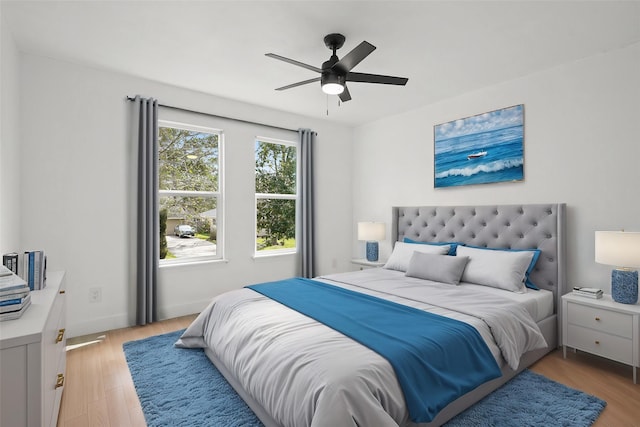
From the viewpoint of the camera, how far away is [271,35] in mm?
2541

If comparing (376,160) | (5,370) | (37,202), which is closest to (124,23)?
(37,202)

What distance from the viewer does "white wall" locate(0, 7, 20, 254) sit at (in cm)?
229

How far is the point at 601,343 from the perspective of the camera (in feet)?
8.09

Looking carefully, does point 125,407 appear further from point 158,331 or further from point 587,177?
point 587,177

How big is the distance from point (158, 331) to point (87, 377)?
0.86 meters

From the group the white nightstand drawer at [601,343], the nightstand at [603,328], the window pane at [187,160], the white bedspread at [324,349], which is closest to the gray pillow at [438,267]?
the white bedspread at [324,349]

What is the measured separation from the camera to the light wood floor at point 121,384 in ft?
6.33

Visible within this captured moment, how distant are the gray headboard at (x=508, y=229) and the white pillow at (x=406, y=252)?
0.32 m

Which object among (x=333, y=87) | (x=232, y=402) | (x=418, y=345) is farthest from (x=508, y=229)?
(x=232, y=402)

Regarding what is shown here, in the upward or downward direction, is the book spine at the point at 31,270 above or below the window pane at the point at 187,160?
below

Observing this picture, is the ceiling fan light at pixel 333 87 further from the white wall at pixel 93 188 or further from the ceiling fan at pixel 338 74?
the white wall at pixel 93 188

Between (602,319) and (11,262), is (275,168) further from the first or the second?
(602,319)

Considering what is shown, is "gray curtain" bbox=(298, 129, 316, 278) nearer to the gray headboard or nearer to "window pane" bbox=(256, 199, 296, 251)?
"window pane" bbox=(256, 199, 296, 251)

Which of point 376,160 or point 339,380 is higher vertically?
point 376,160
